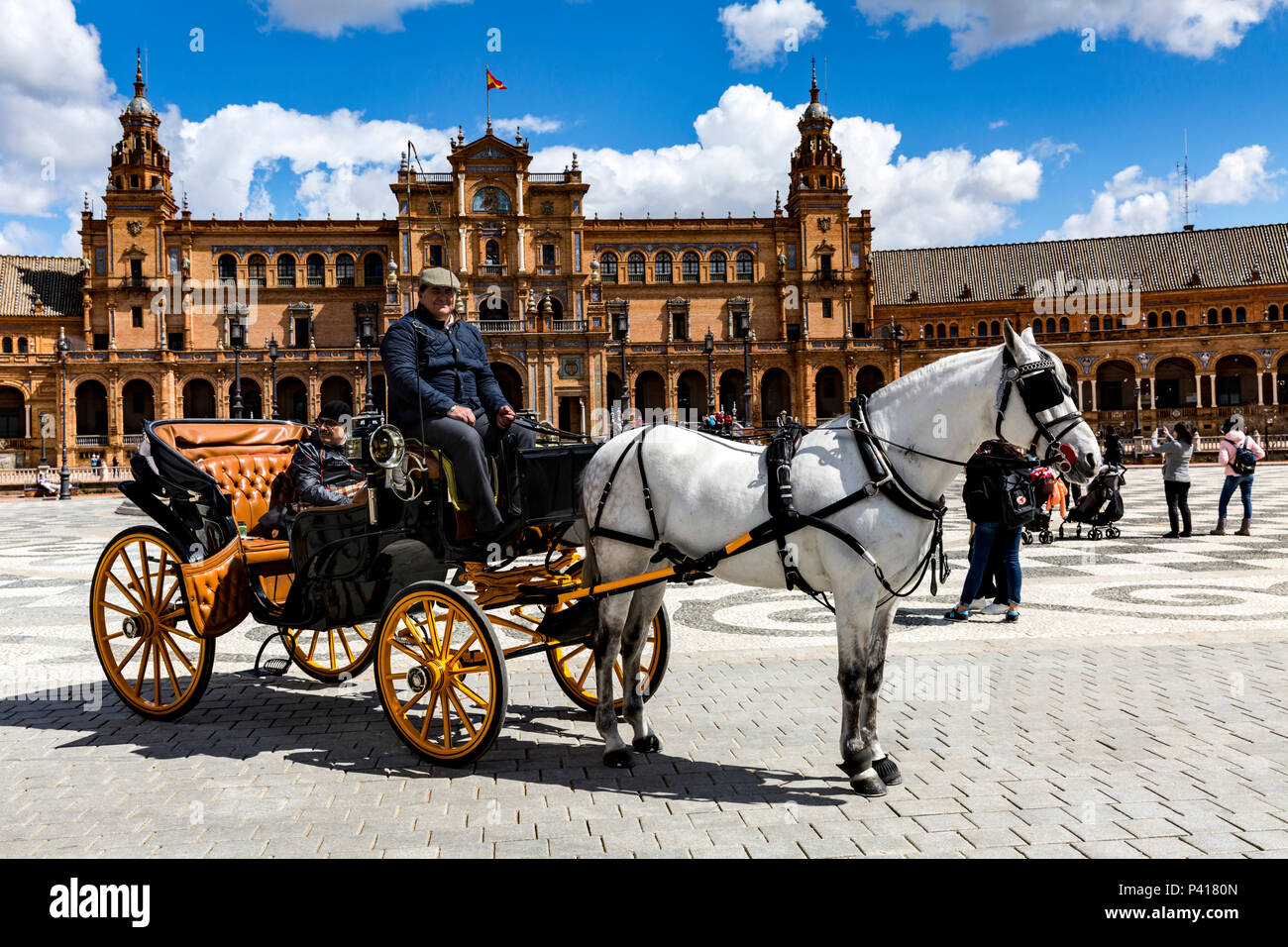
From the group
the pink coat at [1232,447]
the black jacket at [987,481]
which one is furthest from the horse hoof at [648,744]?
the pink coat at [1232,447]

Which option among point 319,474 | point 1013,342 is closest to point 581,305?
point 319,474

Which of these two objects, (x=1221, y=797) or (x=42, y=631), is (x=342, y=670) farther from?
(x=1221, y=797)

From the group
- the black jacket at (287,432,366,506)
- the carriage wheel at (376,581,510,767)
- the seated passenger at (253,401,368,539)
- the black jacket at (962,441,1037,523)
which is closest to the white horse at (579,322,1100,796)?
the carriage wheel at (376,581,510,767)

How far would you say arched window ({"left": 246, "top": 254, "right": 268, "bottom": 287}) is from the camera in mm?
66188

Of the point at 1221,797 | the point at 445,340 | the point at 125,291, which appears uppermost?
the point at 125,291

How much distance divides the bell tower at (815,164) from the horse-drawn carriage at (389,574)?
6802cm

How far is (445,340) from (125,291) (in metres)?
68.0

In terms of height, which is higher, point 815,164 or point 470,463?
point 815,164

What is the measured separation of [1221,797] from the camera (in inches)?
174

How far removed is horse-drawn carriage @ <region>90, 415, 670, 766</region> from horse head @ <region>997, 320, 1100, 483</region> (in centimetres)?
240

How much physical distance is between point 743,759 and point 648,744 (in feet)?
1.78

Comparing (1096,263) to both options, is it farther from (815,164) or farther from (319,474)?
(319,474)

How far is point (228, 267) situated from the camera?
66.1 metres
